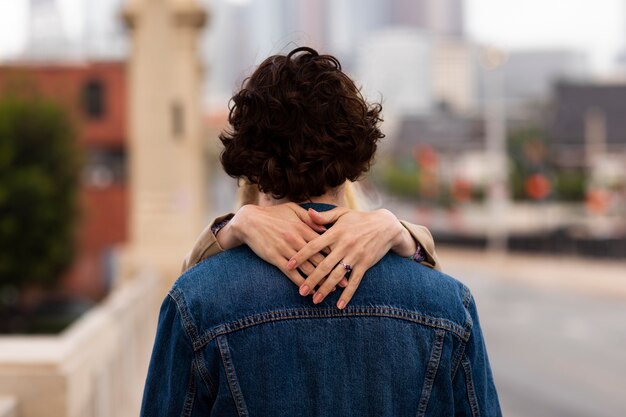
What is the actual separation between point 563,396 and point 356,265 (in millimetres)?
10522

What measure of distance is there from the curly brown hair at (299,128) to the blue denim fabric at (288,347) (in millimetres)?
120

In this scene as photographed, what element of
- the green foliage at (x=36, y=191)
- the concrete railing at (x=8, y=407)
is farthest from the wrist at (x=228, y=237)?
the green foliage at (x=36, y=191)

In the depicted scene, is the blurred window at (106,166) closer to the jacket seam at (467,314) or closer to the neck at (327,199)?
the neck at (327,199)

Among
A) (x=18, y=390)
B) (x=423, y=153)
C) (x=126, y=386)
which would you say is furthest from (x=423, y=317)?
(x=423, y=153)

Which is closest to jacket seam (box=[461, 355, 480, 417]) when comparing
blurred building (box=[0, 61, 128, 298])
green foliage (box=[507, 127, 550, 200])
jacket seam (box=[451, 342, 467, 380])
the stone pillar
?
jacket seam (box=[451, 342, 467, 380])

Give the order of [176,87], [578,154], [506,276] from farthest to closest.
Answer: [578,154] → [506,276] → [176,87]

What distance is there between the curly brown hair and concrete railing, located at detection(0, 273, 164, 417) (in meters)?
1.62

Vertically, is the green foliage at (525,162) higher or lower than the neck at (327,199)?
lower

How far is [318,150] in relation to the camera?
2.10m

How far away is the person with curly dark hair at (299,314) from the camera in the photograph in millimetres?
2102

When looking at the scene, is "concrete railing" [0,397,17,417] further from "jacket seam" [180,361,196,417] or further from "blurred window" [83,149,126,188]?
"blurred window" [83,149,126,188]

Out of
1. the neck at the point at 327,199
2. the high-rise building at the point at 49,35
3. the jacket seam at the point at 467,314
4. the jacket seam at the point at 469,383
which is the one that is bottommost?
the jacket seam at the point at 469,383

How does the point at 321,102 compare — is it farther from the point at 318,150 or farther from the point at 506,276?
the point at 506,276

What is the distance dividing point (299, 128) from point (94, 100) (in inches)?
1719
